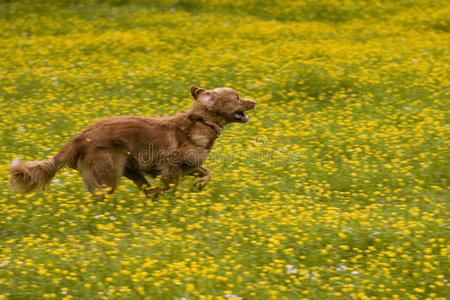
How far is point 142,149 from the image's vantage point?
8047 mm

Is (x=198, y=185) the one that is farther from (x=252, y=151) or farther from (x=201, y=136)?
(x=252, y=151)

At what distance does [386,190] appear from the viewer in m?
8.81

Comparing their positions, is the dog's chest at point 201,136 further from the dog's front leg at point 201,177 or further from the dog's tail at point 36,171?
the dog's tail at point 36,171

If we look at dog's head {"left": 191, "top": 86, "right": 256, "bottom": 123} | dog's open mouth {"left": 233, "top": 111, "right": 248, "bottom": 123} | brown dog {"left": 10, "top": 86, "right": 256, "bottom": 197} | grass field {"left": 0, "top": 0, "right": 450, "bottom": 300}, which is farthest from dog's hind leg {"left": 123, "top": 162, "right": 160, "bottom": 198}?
dog's open mouth {"left": 233, "top": 111, "right": 248, "bottom": 123}

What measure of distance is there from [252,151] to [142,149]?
8.97ft

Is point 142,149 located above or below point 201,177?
above

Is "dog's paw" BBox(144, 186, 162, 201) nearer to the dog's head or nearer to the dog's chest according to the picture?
the dog's chest

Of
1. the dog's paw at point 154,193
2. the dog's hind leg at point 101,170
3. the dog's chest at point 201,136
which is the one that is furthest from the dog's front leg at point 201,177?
the dog's hind leg at point 101,170

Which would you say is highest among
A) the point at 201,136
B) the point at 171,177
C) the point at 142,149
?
the point at 201,136

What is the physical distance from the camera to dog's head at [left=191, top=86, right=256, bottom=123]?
8.46 metres

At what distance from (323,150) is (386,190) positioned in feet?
5.80

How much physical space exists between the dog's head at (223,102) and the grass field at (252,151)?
1.07 meters

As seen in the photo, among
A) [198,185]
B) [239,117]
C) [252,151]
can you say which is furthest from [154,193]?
[252,151]

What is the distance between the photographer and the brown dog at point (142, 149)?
784 centimetres
